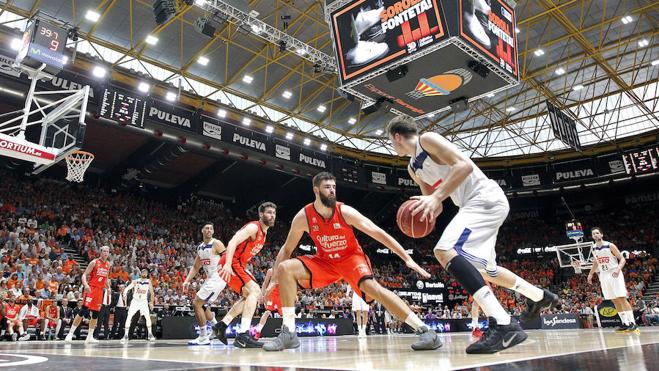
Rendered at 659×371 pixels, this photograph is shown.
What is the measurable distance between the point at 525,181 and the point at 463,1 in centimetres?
2172

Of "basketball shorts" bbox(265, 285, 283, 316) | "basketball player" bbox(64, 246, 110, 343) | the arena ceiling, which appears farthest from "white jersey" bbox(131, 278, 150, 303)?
the arena ceiling

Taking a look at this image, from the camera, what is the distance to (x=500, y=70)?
29.0 feet

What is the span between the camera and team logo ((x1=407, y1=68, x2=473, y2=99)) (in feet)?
29.3

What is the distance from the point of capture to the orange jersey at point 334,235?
448cm

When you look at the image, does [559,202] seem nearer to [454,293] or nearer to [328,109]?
[454,293]

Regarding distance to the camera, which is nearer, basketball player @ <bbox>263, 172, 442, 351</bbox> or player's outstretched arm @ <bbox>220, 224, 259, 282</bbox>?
basketball player @ <bbox>263, 172, 442, 351</bbox>

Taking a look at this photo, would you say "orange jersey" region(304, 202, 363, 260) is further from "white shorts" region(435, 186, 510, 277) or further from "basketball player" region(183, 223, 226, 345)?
"basketball player" region(183, 223, 226, 345)

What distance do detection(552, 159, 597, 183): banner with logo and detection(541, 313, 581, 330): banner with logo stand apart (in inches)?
393

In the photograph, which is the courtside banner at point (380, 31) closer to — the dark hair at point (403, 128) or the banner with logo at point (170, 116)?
the dark hair at point (403, 128)

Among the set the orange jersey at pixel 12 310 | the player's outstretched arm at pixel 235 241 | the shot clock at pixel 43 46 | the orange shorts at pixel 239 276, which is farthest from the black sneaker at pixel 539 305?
the orange jersey at pixel 12 310

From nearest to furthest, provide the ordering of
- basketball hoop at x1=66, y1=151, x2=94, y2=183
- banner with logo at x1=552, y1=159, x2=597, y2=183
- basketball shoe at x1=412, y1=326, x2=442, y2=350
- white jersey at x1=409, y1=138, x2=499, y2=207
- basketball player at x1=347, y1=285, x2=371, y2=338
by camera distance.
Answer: white jersey at x1=409, y1=138, x2=499, y2=207 < basketball shoe at x1=412, y1=326, x2=442, y2=350 < basketball player at x1=347, y1=285, x2=371, y2=338 < basketball hoop at x1=66, y1=151, x2=94, y2=183 < banner with logo at x1=552, y1=159, x2=597, y2=183

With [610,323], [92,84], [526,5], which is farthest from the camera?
[610,323]

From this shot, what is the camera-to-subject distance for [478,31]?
8.32 metres

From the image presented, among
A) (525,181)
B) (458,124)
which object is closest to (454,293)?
(525,181)
